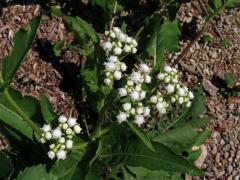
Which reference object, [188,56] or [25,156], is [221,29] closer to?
[188,56]

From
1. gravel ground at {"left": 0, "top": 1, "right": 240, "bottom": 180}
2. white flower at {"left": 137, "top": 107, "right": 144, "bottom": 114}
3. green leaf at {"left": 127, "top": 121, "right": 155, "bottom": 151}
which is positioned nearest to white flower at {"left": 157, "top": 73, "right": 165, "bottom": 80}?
white flower at {"left": 137, "top": 107, "right": 144, "bottom": 114}

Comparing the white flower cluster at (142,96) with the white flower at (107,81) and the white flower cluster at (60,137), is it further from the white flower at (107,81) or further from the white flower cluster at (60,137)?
the white flower cluster at (60,137)

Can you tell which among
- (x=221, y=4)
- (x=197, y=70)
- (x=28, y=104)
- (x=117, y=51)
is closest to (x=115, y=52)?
(x=117, y=51)

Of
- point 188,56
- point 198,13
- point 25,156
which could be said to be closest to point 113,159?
point 25,156

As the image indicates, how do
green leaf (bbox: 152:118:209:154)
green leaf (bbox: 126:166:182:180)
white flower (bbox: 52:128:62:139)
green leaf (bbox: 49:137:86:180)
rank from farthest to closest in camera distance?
green leaf (bbox: 126:166:182:180)
green leaf (bbox: 152:118:209:154)
green leaf (bbox: 49:137:86:180)
white flower (bbox: 52:128:62:139)

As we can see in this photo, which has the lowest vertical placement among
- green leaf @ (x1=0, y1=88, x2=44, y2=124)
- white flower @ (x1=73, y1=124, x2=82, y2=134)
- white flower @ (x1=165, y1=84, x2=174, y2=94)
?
green leaf @ (x1=0, y1=88, x2=44, y2=124)

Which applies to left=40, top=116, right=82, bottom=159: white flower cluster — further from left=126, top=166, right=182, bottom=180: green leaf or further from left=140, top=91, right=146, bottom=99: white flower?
left=126, top=166, right=182, bottom=180: green leaf
